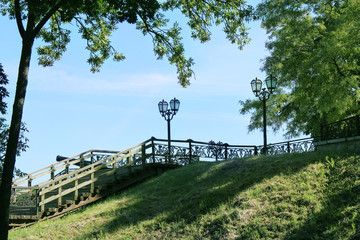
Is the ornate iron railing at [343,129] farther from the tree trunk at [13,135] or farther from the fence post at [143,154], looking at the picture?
the tree trunk at [13,135]

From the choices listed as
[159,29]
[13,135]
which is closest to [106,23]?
[159,29]

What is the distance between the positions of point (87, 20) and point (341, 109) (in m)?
15.1

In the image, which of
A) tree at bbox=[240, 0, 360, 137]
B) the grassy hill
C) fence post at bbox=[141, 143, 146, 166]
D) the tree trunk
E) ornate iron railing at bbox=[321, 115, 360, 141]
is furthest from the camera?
tree at bbox=[240, 0, 360, 137]

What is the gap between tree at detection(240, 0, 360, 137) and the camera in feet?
71.4

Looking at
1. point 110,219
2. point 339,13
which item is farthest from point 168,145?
point 339,13

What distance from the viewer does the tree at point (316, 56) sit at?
21.8m

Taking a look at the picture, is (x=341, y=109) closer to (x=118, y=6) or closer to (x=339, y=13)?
(x=339, y=13)

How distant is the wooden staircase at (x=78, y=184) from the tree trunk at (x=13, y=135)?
317 cm

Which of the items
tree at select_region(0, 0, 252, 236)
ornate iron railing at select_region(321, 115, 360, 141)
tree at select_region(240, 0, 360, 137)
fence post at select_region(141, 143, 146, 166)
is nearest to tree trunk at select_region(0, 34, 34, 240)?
tree at select_region(0, 0, 252, 236)

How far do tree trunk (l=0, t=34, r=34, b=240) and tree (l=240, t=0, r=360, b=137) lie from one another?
16.4 metres

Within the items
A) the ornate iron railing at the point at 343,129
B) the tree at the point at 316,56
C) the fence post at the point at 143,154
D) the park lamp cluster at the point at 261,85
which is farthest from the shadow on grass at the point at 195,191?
the tree at the point at 316,56

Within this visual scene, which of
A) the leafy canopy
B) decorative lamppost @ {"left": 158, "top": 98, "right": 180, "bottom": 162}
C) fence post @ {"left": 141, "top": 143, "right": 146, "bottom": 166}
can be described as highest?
the leafy canopy

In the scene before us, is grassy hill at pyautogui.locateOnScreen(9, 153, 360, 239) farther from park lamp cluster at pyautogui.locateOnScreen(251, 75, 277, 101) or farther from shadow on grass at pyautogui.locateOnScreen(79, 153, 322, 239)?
park lamp cluster at pyautogui.locateOnScreen(251, 75, 277, 101)

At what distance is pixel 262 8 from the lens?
85.5ft
